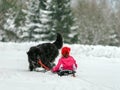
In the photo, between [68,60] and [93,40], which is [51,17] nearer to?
[93,40]

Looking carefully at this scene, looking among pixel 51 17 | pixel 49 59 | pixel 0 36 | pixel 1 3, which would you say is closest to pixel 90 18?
pixel 0 36

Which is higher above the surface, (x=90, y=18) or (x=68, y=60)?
(x=68, y=60)

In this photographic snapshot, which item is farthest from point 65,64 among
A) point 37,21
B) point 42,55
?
point 37,21

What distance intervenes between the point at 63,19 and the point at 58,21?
88 cm

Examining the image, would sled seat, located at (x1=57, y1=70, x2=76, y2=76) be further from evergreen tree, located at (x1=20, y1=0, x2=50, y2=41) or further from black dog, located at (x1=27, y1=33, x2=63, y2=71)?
evergreen tree, located at (x1=20, y1=0, x2=50, y2=41)

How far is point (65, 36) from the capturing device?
160ft

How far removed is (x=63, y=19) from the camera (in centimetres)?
4822

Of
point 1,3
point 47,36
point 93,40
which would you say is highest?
point 1,3

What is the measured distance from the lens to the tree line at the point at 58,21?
48438 millimetres

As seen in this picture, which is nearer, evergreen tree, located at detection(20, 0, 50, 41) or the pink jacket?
the pink jacket

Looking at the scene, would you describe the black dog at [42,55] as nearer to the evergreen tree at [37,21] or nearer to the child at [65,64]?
the child at [65,64]

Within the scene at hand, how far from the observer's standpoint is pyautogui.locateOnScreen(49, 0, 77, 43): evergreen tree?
1880 inches

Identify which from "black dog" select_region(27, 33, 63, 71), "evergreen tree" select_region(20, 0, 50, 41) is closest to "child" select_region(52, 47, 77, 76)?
"black dog" select_region(27, 33, 63, 71)

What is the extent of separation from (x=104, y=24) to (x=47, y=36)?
25.4 meters
